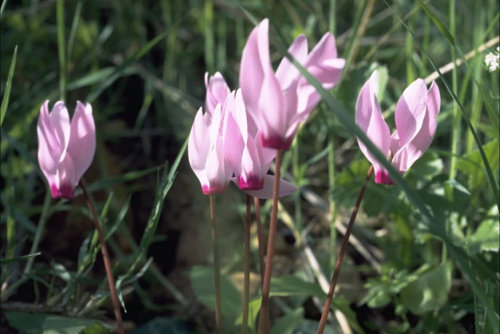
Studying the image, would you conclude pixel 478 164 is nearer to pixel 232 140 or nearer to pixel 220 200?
pixel 232 140

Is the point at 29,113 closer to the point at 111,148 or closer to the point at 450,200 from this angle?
the point at 111,148

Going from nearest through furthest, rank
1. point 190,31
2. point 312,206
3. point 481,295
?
point 481,295
point 312,206
point 190,31

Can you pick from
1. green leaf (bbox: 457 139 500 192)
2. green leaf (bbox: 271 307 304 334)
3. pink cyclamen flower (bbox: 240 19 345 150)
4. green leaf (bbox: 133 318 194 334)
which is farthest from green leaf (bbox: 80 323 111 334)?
green leaf (bbox: 457 139 500 192)

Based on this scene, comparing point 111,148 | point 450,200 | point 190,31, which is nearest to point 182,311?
point 450,200

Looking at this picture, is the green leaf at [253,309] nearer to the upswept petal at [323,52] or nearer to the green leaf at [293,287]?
the green leaf at [293,287]

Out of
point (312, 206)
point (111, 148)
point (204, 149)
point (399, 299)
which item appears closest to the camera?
point (204, 149)

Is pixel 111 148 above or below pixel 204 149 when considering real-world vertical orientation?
below

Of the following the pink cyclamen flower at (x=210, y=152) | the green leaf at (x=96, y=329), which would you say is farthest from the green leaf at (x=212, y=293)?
the pink cyclamen flower at (x=210, y=152)
